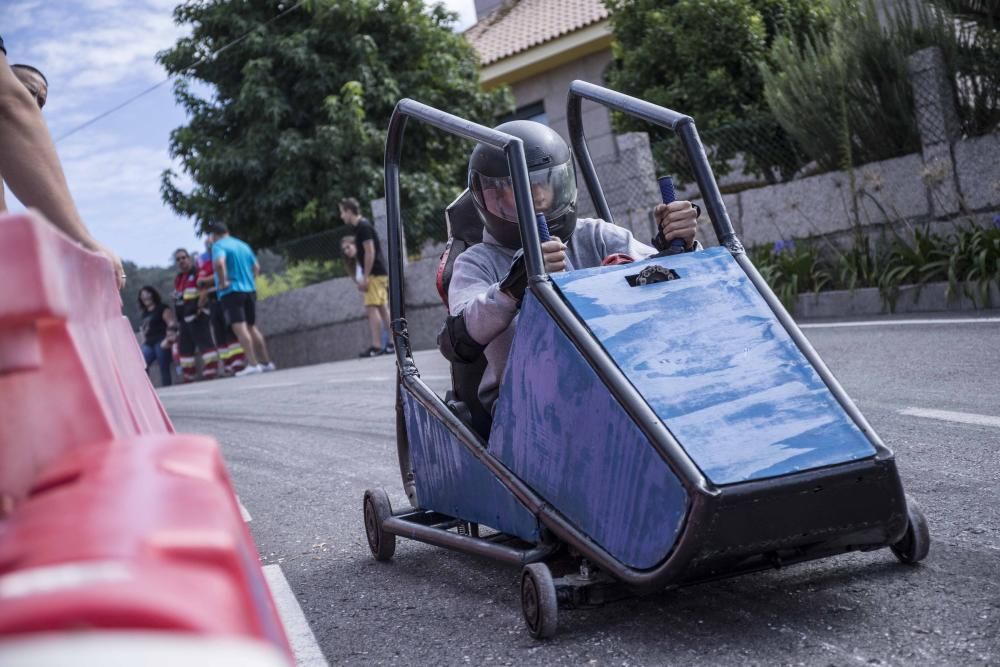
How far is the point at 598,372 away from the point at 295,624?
1.23 meters

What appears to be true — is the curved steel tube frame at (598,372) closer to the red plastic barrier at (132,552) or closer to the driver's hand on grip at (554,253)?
the driver's hand on grip at (554,253)

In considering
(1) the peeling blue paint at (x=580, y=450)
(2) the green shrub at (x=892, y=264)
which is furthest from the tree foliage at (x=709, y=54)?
(1) the peeling blue paint at (x=580, y=450)

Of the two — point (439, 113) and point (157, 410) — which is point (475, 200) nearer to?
point (439, 113)

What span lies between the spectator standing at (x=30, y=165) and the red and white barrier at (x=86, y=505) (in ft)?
3.38

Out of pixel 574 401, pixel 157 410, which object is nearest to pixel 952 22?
pixel 574 401

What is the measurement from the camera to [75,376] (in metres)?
1.37

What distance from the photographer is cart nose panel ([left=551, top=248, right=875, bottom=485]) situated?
269 centimetres

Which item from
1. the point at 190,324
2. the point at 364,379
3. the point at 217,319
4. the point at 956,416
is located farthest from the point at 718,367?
the point at 190,324

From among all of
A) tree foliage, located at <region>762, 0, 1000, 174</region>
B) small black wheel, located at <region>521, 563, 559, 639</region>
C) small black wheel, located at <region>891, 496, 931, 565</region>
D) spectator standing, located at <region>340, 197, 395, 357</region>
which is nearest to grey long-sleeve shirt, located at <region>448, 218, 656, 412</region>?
small black wheel, located at <region>521, 563, 559, 639</region>

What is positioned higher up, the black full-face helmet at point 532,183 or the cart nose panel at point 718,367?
the black full-face helmet at point 532,183

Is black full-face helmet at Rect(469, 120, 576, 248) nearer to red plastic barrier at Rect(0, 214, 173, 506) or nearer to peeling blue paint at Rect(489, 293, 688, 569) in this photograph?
peeling blue paint at Rect(489, 293, 688, 569)

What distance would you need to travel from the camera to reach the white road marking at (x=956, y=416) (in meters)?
5.04

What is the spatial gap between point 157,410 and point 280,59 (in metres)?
20.7

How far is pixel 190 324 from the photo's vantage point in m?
18.8
